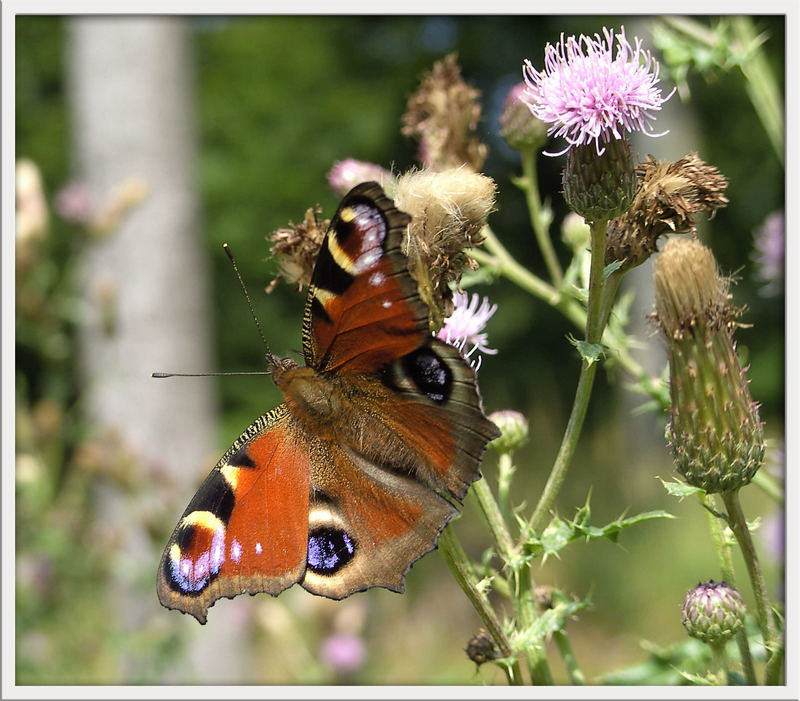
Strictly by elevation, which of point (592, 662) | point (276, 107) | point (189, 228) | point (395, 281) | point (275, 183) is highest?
point (276, 107)

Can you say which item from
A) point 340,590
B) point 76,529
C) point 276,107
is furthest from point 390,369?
point 276,107

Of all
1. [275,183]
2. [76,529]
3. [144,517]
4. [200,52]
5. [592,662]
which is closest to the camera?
[144,517]

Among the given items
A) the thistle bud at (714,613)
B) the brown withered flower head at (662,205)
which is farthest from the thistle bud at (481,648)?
the brown withered flower head at (662,205)

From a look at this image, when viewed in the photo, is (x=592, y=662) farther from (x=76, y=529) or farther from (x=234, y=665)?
(x=76, y=529)

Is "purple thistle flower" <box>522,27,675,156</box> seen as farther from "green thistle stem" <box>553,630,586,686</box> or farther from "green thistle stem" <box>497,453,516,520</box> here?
"green thistle stem" <box>553,630,586,686</box>

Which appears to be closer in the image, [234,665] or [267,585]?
[267,585]

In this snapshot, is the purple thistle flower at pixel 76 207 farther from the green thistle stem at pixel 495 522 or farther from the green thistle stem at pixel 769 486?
the green thistle stem at pixel 769 486

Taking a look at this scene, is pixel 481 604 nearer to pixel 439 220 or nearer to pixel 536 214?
pixel 439 220
